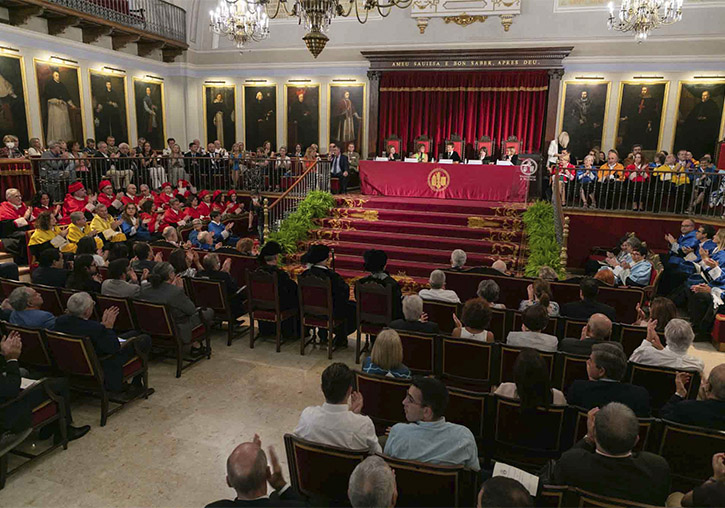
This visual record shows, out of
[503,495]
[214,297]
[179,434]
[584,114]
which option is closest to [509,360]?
[503,495]

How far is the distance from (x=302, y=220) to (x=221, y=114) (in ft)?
27.0

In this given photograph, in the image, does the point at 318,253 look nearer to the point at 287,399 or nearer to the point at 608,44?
the point at 287,399

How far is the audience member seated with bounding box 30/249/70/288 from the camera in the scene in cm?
557

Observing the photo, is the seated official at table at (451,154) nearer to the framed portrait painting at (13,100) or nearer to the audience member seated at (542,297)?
the audience member seated at (542,297)

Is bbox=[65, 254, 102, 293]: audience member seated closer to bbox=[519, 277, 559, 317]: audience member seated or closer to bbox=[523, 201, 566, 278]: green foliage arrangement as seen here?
bbox=[519, 277, 559, 317]: audience member seated

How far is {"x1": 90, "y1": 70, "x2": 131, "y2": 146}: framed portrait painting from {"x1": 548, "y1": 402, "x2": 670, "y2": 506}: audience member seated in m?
14.3

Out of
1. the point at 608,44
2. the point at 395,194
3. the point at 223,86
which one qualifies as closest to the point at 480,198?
the point at 395,194

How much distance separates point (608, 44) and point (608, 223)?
18.4 ft

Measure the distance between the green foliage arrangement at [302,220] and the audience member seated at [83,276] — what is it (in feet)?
13.6

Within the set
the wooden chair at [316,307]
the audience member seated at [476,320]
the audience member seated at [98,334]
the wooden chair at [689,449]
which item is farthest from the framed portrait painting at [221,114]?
the wooden chair at [689,449]

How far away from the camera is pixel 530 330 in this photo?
4086mm

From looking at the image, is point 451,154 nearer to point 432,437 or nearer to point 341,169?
point 341,169

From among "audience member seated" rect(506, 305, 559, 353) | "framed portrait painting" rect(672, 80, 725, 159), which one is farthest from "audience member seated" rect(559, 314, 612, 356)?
"framed portrait painting" rect(672, 80, 725, 159)

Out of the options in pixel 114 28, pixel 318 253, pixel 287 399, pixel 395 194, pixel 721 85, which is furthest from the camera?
pixel 114 28
